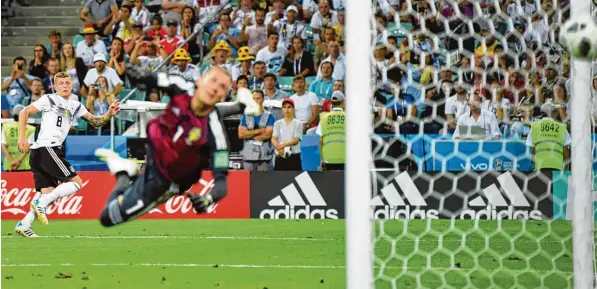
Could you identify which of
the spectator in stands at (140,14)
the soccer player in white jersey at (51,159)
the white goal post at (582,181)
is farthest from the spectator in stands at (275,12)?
the white goal post at (582,181)

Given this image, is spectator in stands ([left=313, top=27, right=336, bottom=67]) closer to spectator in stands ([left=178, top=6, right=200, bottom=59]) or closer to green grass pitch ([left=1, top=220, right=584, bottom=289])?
spectator in stands ([left=178, top=6, right=200, bottom=59])

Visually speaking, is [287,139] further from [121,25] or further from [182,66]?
[121,25]

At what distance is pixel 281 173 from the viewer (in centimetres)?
1188

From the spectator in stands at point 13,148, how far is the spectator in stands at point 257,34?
11.6ft

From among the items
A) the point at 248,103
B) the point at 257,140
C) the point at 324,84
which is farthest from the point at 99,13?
the point at 248,103

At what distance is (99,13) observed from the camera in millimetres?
15906

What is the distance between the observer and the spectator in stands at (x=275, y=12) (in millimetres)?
14923

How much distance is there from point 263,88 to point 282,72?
3.05 feet

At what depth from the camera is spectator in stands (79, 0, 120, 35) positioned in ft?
51.6

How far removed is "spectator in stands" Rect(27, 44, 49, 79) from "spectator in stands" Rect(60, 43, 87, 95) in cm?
26

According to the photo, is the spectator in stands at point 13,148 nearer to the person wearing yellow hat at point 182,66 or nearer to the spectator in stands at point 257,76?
the person wearing yellow hat at point 182,66

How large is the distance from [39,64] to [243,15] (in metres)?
3.02

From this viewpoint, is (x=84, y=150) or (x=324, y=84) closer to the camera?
(x=84, y=150)

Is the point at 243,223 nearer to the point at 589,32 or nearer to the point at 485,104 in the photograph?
the point at 485,104
